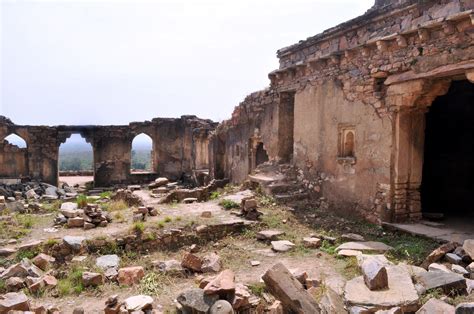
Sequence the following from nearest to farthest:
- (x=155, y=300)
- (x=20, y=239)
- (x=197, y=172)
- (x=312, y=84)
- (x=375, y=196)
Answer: (x=155, y=300) < (x=20, y=239) < (x=375, y=196) < (x=312, y=84) < (x=197, y=172)

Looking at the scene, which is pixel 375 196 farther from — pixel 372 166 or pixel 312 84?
pixel 312 84

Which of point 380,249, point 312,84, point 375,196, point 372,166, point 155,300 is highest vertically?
point 312,84

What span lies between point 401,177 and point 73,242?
6.08m

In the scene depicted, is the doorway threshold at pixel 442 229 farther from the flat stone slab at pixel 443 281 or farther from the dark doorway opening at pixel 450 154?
the flat stone slab at pixel 443 281

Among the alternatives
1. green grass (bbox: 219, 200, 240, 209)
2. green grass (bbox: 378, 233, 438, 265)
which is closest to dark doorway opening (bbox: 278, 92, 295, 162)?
green grass (bbox: 219, 200, 240, 209)

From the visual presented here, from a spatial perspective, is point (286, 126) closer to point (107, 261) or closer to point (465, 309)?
point (107, 261)

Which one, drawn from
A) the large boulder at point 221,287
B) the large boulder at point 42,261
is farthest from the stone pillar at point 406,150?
the large boulder at point 42,261

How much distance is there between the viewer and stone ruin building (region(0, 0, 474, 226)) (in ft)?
21.1

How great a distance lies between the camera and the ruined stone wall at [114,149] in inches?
760

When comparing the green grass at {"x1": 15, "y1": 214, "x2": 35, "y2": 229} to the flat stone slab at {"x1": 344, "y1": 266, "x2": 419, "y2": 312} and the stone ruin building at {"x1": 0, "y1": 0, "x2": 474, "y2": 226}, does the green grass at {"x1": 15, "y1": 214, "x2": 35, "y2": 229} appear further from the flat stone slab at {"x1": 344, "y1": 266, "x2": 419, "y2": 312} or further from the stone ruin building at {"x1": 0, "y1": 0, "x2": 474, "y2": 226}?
the flat stone slab at {"x1": 344, "y1": 266, "x2": 419, "y2": 312}

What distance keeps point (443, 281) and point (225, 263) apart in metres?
3.24

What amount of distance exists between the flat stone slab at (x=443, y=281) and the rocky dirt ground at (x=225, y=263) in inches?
0.4

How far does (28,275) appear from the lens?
5516 millimetres

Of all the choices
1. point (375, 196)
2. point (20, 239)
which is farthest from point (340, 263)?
point (20, 239)
